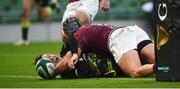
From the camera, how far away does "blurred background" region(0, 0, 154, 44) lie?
2352cm

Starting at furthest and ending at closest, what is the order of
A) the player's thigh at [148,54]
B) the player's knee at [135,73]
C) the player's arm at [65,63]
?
1. the player's thigh at [148,54]
2. the player's arm at [65,63]
3. the player's knee at [135,73]

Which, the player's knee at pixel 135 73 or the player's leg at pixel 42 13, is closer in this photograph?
the player's knee at pixel 135 73

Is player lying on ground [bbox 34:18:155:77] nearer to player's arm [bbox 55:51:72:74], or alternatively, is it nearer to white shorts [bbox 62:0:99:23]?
player's arm [bbox 55:51:72:74]

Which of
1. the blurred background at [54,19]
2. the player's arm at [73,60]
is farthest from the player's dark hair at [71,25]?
the blurred background at [54,19]

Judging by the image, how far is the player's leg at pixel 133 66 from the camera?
29.4 ft

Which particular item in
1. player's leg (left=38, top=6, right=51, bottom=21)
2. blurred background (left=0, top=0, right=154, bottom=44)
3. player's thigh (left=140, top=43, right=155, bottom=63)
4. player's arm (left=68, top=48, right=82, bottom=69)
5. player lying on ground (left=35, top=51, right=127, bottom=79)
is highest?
player's arm (left=68, top=48, right=82, bottom=69)

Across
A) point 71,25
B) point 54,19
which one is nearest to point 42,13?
point 54,19

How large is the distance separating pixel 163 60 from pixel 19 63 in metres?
5.38

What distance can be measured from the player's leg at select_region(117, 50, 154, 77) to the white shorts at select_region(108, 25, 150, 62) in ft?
0.22

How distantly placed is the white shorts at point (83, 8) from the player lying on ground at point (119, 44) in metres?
1.51

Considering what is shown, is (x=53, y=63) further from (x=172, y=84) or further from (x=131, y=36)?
(x=172, y=84)

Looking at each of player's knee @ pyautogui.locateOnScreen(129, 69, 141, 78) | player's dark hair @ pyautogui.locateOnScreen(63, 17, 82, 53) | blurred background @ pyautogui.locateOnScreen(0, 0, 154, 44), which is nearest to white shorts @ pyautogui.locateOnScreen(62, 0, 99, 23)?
player's dark hair @ pyautogui.locateOnScreen(63, 17, 82, 53)

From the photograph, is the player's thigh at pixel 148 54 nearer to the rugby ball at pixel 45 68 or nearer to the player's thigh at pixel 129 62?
the player's thigh at pixel 129 62

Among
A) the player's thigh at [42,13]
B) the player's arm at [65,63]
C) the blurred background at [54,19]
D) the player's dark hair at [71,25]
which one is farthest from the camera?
the blurred background at [54,19]
